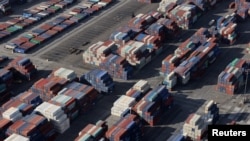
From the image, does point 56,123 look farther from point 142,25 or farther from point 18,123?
point 142,25

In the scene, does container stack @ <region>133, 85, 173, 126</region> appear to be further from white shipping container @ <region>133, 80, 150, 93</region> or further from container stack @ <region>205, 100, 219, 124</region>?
container stack @ <region>205, 100, 219, 124</region>

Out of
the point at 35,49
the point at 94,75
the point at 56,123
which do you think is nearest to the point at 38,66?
the point at 35,49

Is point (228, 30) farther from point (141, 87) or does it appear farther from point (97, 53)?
point (141, 87)

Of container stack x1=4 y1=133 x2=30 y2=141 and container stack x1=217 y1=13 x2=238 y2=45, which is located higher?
container stack x1=217 y1=13 x2=238 y2=45

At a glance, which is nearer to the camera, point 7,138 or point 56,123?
point 7,138

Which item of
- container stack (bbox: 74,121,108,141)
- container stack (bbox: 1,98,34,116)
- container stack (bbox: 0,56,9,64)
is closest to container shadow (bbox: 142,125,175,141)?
container stack (bbox: 74,121,108,141)

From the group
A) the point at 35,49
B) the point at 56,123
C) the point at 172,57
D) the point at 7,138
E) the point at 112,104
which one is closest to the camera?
the point at 7,138

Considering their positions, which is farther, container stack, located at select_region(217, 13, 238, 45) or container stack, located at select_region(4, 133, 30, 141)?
container stack, located at select_region(217, 13, 238, 45)
